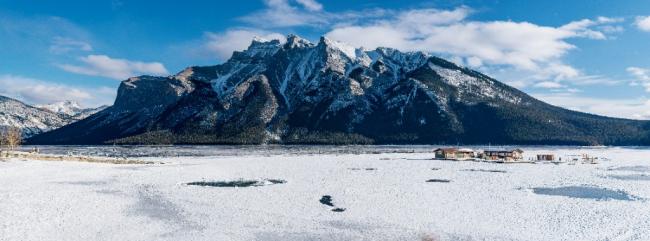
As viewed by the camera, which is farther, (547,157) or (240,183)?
(547,157)

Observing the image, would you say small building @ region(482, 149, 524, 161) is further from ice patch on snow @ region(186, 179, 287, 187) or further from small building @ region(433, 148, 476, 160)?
ice patch on snow @ region(186, 179, 287, 187)

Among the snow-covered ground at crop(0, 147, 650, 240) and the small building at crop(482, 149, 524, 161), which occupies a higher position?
the small building at crop(482, 149, 524, 161)

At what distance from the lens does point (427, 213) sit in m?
40.6

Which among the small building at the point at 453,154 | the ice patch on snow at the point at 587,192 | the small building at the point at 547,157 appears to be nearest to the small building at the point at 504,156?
the small building at the point at 453,154

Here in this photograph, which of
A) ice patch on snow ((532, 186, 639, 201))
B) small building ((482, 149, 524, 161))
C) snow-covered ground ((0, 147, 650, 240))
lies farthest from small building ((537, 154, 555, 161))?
ice patch on snow ((532, 186, 639, 201))

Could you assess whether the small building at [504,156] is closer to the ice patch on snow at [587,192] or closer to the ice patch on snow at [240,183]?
the ice patch on snow at [587,192]

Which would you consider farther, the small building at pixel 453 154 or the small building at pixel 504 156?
the small building at pixel 453 154

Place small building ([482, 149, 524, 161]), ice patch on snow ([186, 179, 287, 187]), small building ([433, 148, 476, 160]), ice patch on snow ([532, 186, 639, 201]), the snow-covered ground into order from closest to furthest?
the snow-covered ground
ice patch on snow ([532, 186, 639, 201])
ice patch on snow ([186, 179, 287, 187])
small building ([482, 149, 524, 161])
small building ([433, 148, 476, 160])

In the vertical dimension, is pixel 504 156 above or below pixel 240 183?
above

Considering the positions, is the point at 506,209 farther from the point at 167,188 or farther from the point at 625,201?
the point at 167,188

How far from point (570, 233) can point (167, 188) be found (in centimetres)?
4105

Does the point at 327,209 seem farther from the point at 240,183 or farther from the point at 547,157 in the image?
the point at 547,157

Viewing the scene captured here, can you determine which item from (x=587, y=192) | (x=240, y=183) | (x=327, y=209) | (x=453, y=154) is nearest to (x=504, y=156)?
(x=453, y=154)

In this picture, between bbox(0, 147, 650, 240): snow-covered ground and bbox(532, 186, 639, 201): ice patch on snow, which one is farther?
bbox(532, 186, 639, 201): ice patch on snow
